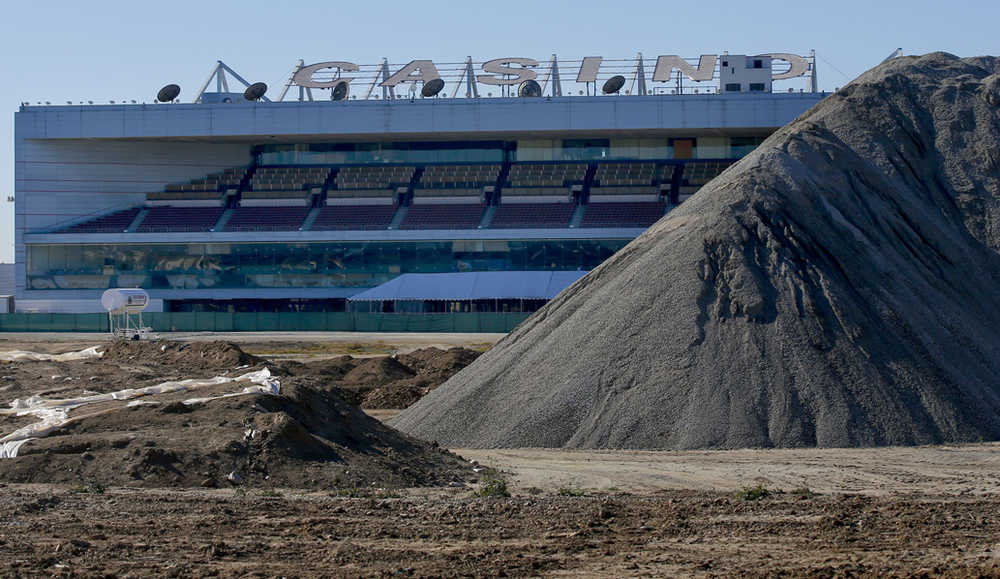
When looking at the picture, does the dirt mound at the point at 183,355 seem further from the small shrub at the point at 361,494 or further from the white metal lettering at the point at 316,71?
the white metal lettering at the point at 316,71

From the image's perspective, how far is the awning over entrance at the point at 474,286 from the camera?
57656mm

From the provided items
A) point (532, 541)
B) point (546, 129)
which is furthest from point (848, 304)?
point (546, 129)

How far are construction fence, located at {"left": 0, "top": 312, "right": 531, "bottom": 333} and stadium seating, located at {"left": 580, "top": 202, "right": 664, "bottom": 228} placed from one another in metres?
12.9

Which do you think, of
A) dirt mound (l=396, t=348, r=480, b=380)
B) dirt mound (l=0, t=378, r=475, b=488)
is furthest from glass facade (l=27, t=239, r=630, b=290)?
dirt mound (l=0, t=378, r=475, b=488)

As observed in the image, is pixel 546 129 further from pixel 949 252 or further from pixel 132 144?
pixel 949 252

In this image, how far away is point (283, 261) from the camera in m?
69.5

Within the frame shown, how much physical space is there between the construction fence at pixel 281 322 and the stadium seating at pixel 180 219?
399 inches

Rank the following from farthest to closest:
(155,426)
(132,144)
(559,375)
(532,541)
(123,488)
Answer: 1. (132,144)
2. (559,375)
3. (155,426)
4. (123,488)
5. (532,541)

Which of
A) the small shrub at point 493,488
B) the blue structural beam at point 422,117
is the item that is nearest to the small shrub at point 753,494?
the small shrub at point 493,488

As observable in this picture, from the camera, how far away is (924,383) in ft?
62.2

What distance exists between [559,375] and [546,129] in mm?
51979

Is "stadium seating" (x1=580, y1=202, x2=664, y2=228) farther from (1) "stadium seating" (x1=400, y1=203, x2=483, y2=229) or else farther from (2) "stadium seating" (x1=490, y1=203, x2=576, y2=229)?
(1) "stadium seating" (x1=400, y1=203, x2=483, y2=229)

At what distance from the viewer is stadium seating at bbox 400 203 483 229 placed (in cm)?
6912

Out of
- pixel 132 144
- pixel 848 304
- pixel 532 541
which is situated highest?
pixel 132 144
